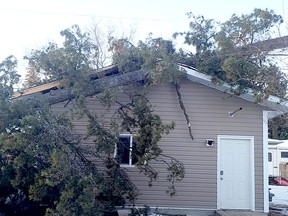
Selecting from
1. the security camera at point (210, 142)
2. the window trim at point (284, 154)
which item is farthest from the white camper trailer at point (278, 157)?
the security camera at point (210, 142)

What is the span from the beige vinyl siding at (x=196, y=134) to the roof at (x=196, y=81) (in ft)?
0.81

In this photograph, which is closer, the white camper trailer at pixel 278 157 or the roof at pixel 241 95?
the roof at pixel 241 95

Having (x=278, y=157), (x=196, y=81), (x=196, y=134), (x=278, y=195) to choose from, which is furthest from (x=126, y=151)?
(x=278, y=157)

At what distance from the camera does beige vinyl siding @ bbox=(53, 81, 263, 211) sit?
11.9 metres

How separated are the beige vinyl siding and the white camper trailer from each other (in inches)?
572

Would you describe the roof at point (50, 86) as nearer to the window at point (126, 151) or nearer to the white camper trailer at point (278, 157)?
the window at point (126, 151)

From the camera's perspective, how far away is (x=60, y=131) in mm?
8906

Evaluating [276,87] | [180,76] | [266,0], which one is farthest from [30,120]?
[266,0]

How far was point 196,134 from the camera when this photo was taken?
12.0 metres

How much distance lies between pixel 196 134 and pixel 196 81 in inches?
60.6

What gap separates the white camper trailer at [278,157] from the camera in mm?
26056

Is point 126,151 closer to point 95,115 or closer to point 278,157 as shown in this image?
point 95,115

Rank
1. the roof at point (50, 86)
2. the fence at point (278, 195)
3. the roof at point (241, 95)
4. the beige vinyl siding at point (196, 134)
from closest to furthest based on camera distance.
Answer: the roof at point (50, 86), the roof at point (241, 95), the beige vinyl siding at point (196, 134), the fence at point (278, 195)

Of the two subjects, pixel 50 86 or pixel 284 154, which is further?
pixel 284 154
